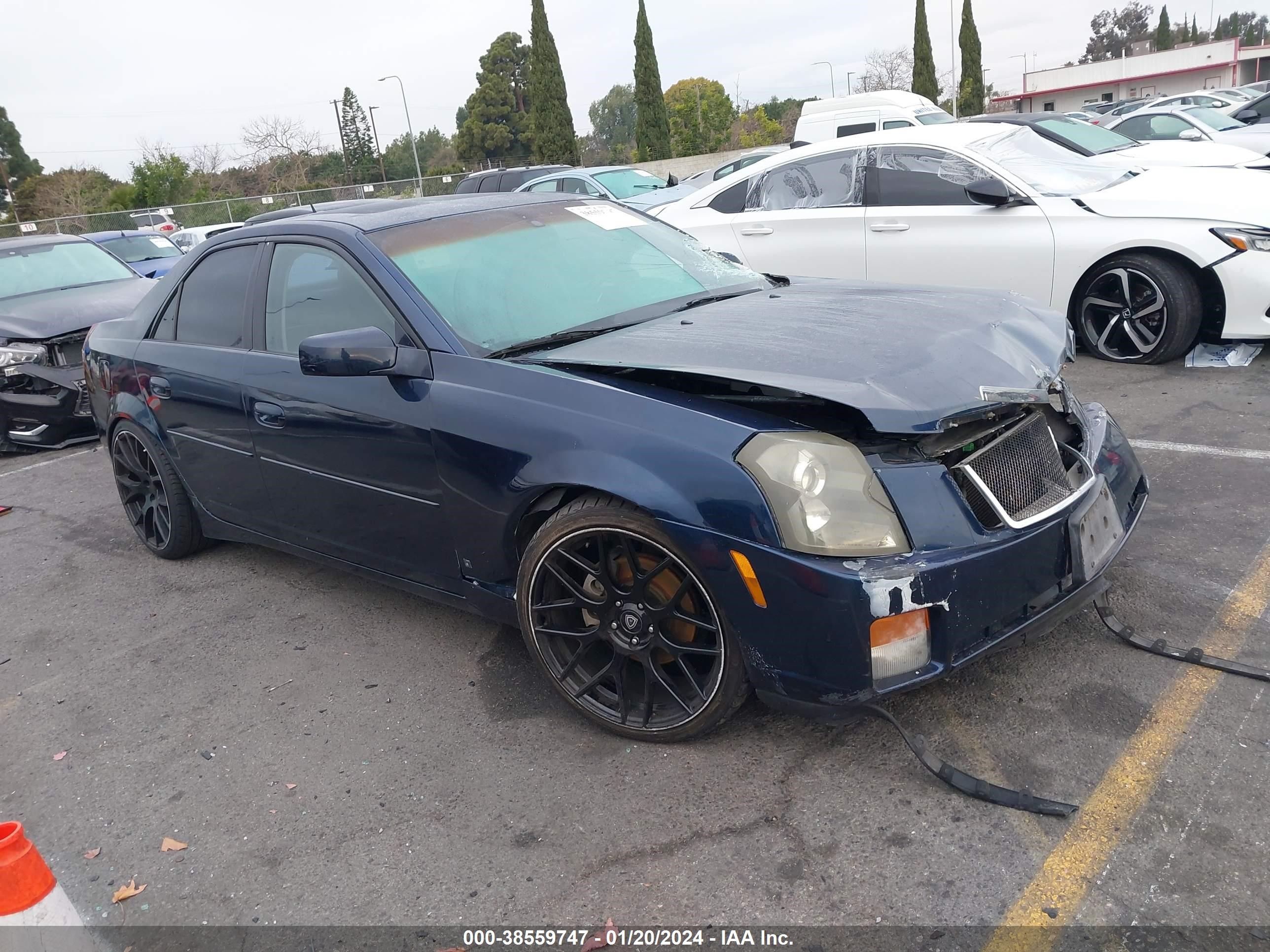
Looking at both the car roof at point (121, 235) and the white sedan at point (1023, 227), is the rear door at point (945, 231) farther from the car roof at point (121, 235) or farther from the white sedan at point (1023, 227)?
the car roof at point (121, 235)

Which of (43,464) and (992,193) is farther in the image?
(43,464)

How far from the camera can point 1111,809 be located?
7.84ft

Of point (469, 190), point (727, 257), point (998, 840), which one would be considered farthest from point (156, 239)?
point (998, 840)

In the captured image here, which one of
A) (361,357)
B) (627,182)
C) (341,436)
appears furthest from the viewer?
(627,182)

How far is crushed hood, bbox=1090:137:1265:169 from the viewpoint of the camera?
790 cm

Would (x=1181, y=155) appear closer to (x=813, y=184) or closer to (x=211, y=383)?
(x=813, y=184)

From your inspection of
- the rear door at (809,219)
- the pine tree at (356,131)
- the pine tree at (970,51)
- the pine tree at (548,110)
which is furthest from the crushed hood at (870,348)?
the pine tree at (356,131)

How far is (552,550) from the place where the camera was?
2877 mm

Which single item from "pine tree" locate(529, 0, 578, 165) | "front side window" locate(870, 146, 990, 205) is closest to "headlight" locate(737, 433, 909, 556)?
"front side window" locate(870, 146, 990, 205)

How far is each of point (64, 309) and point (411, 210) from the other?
5.20m

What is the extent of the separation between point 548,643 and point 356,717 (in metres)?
0.75

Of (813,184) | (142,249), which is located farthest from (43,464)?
(142,249)

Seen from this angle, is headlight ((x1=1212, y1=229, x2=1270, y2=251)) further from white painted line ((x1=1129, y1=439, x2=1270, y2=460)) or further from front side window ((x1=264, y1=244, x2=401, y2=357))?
front side window ((x1=264, y1=244, x2=401, y2=357))

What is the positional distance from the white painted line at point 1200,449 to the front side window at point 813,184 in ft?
9.54
